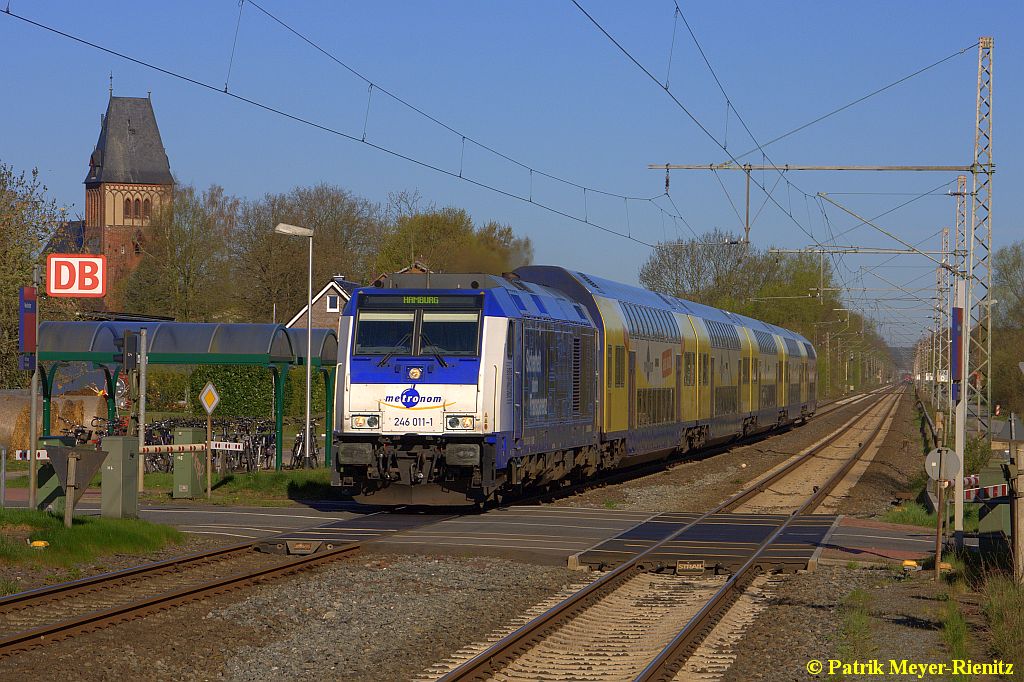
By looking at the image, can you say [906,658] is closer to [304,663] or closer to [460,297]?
[304,663]

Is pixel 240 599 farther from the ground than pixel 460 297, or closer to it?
closer to it

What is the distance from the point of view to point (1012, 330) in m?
78.2

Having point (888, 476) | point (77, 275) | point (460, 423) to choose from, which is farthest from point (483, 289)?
point (888, 476)

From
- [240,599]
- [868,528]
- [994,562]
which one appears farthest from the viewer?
[868,528]

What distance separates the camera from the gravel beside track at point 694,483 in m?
22.3

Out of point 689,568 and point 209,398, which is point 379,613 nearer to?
point 689,568

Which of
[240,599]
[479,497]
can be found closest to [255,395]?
[479,497]

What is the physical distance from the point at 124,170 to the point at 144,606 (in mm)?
137993

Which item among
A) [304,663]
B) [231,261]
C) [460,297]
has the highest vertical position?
[231,261]

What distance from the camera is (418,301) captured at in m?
19.2

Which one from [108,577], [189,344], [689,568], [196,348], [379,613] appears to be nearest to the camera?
[379,613]

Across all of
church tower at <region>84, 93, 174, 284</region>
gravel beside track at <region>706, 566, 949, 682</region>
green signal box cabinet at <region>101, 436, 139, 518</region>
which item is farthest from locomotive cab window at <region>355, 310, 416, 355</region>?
church tower at <region>84, 93, 174, 284</region>

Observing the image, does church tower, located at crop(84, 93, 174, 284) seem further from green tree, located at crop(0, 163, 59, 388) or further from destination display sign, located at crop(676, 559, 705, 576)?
destination display sign, located at crop(676, 559, 705, 576)

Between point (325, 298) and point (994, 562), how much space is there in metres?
66.1
